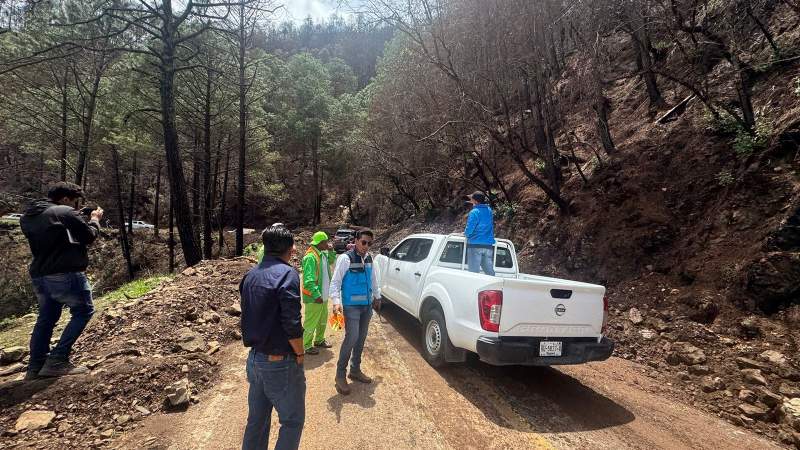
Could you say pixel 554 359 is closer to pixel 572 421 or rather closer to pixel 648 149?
pixel 572 421

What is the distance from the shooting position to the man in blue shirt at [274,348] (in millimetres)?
2359

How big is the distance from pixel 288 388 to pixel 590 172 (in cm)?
986

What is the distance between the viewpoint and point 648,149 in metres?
8.77

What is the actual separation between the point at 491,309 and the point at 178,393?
340cm

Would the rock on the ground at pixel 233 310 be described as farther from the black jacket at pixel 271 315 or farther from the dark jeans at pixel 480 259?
the black jacket at pixel 271 315

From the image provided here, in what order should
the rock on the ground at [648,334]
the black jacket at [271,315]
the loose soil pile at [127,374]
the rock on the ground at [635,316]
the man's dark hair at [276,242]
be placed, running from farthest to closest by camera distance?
the rock on the ground at [635,316], the rock on the ground at [648,334], the loose soil pile at [127,374], the man's dark hair at [276,242], the black jacket at [271,315]

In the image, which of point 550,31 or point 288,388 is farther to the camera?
point 550,31

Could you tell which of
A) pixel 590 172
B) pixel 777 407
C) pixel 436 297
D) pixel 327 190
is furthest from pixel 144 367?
pixel 327 190

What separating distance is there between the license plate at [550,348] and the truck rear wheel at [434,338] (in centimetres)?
111

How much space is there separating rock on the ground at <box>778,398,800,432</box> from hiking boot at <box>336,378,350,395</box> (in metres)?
4.57

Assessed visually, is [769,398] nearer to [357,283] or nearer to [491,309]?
[491,309]

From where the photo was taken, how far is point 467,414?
12.4ft

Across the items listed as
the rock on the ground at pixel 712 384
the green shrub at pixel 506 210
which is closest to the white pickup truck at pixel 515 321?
the rock on the ground at pixel 712 384

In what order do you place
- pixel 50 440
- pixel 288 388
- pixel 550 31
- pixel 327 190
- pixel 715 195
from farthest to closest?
pixel 327 190, pixel 550 31, pixel 715 195, pixel 50 440, pixel 288 388
